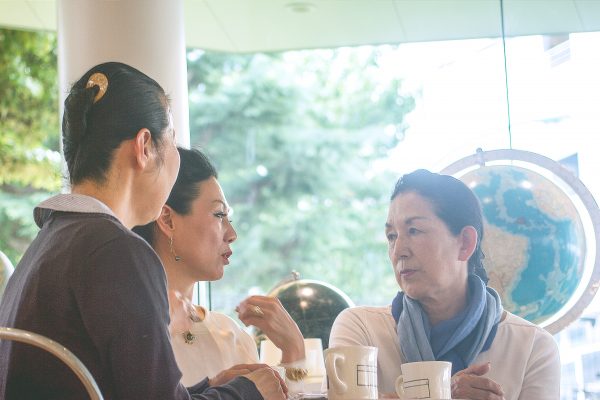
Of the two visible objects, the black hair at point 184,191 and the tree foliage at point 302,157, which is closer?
the black hair at point 184,191

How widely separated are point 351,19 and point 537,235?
86.8 inches

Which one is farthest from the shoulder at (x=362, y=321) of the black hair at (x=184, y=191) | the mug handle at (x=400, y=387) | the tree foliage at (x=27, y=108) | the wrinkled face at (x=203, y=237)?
the tree foliage at (x=27, y=108)

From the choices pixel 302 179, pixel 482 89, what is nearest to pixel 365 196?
pixel 302 179

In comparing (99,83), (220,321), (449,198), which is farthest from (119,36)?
(99,83)

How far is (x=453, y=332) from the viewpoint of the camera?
3258 millimetres

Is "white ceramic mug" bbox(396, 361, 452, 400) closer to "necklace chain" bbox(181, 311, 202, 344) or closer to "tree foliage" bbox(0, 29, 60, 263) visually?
"necklace chain" bbox(181, 311, 202, 344)

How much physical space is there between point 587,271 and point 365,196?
13426 mm

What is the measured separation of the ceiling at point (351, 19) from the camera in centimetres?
583

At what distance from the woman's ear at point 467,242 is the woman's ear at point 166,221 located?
882 mm

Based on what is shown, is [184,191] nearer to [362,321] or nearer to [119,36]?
[362,321]

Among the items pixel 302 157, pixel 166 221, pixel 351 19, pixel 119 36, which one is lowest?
pixel 166 221

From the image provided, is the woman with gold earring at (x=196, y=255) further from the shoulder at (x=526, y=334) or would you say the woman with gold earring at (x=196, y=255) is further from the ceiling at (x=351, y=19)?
the ceiling at (x=351, y=19)

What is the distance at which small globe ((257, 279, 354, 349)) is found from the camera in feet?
15.2

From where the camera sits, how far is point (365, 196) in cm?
1777
